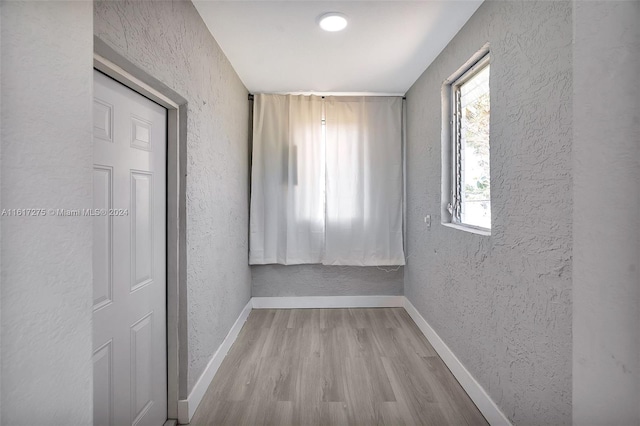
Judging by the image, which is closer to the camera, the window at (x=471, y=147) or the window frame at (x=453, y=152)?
the window at (x=471, y=147)

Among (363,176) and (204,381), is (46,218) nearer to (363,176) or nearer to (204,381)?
(204,381)

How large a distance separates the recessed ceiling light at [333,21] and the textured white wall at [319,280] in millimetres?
2316

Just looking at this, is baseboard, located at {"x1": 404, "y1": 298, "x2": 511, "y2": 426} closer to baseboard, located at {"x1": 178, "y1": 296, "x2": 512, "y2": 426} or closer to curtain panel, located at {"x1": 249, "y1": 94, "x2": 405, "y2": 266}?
baseboard, located at {"x1": 178, "y1": 296, "x2": 512, "y2": 426}

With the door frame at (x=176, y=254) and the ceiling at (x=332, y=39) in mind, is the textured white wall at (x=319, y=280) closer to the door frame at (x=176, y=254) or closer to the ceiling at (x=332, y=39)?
the door frame at (x=176, y=254)

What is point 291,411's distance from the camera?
5.67 ft

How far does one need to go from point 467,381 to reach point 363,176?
204 centimetres

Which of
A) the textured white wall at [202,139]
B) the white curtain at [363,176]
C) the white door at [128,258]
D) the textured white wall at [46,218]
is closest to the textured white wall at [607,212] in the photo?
the textured white wall at [46,218]

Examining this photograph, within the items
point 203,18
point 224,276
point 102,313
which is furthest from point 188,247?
point 203,18

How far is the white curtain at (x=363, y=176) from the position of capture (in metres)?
3.23

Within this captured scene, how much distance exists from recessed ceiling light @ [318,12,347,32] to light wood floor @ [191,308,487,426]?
7.61ft

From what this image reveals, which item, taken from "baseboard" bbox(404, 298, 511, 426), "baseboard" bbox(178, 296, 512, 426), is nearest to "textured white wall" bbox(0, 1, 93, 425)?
"baseboard" bbox(178, 296, 512, 426)

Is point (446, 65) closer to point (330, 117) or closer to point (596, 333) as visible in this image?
point (330, 117)

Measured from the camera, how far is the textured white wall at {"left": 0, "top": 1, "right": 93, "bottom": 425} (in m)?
0.54

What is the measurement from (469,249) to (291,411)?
4.73ft
